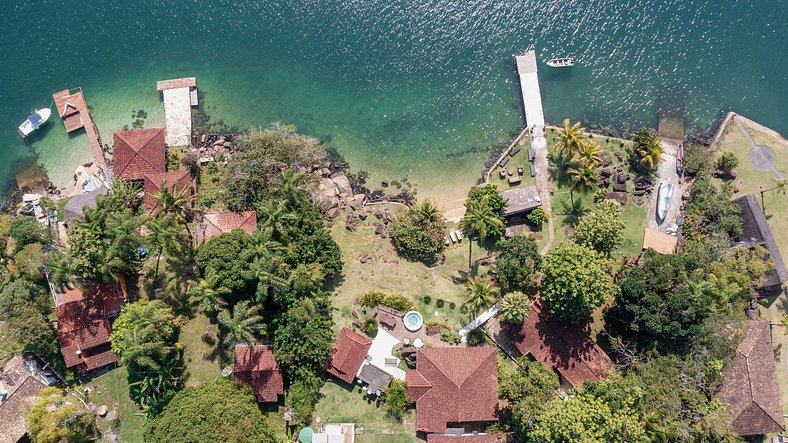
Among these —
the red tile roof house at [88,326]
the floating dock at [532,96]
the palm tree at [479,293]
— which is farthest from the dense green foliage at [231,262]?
the floating dock at [532,96]

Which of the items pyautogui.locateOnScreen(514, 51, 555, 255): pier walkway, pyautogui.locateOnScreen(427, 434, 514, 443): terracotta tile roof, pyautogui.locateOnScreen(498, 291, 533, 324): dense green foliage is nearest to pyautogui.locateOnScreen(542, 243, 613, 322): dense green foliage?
pyautogui.locateOnScreen(498, 291, 533, 324): dense green foliage

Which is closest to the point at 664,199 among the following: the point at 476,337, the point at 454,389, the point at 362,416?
the point at 476,337

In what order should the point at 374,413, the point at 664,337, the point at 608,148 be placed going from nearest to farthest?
the point at 664,337
the point at 374,413
the point at 608,148

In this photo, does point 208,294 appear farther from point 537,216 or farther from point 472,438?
point 537,216

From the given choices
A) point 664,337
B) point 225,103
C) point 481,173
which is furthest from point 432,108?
point 664,337

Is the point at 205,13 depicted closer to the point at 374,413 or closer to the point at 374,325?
the point at 374,325

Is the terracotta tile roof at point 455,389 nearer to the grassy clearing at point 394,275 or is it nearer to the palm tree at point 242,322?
the grassy clearing at point 394,275
